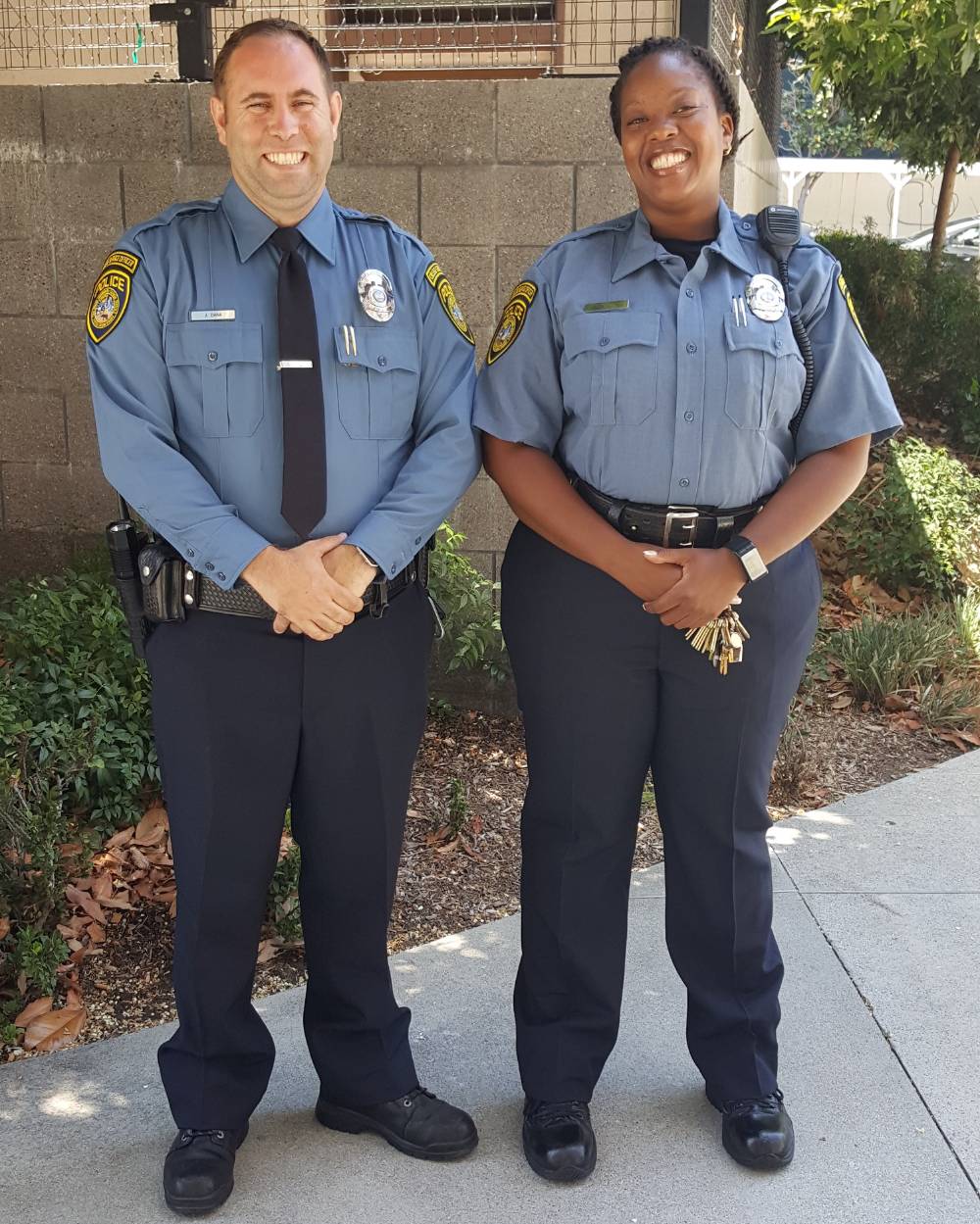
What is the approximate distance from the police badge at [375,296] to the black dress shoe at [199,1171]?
159 centimetres

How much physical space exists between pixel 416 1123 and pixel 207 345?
61.8 inches

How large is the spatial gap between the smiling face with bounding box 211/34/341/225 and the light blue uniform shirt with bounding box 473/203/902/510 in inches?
18.9

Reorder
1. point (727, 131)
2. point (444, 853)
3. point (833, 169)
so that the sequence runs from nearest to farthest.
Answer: point (727, 131) < point (444, 853) < point (833, 169)

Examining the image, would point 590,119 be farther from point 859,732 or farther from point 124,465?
point 124,465

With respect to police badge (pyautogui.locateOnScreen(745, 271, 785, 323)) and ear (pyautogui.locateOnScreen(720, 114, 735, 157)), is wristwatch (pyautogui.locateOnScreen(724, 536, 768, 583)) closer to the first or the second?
police badge (pyautogui.locateOnScreen(745, 271, 785, 323))

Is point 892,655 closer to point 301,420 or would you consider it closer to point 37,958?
point 37,958

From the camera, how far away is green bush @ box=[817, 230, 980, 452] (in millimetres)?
8547

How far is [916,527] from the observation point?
6.70 m

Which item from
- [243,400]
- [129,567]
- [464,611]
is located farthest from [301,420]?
[464,611]

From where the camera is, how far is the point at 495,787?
183 inches

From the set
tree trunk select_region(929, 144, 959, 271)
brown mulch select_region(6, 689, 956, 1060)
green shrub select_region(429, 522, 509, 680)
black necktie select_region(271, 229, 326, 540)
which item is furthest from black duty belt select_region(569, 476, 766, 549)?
tree trunk select_region(929, 144, 959, 271)

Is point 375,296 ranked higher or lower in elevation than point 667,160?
lower

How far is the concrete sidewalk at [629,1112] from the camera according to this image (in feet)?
8.38

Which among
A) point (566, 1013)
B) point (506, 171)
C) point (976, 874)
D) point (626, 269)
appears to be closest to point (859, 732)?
point (976, 874)
